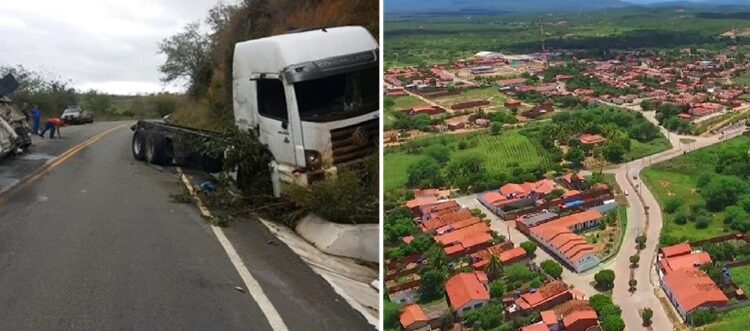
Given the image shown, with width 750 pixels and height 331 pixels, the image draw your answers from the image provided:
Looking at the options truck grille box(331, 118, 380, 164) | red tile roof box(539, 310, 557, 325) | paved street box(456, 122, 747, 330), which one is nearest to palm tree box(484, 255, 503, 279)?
paved street box(456, 122, 747, 330)

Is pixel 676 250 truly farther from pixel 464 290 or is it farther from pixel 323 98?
pixel 323 98

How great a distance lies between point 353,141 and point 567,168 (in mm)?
6133

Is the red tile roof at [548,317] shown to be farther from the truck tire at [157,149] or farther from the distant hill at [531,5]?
the truck tire at [157,149]

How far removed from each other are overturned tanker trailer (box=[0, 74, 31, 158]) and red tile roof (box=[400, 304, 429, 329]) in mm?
14377

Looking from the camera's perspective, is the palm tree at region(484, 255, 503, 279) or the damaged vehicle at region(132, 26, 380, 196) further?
the damaged vehicle at region(132, 26, 380, 196)

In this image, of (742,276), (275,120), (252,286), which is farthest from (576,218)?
(275,120)

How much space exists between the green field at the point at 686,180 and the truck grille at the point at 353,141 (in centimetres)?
607

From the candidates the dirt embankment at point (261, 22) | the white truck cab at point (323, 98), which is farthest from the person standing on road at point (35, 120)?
the white truck cab at point (323, 98)

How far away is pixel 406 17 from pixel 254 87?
7058mm

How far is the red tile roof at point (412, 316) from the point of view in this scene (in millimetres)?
3129

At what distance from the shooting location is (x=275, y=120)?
9.85 meters

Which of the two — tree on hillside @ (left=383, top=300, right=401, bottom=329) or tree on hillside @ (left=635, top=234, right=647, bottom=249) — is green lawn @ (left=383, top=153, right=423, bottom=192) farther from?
tree on hillside @ (left=635, top=234, right=647, bottom=249)

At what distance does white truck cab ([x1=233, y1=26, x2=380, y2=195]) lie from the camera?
9141 mm

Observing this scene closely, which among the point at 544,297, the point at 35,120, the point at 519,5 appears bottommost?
the point at 544,297
